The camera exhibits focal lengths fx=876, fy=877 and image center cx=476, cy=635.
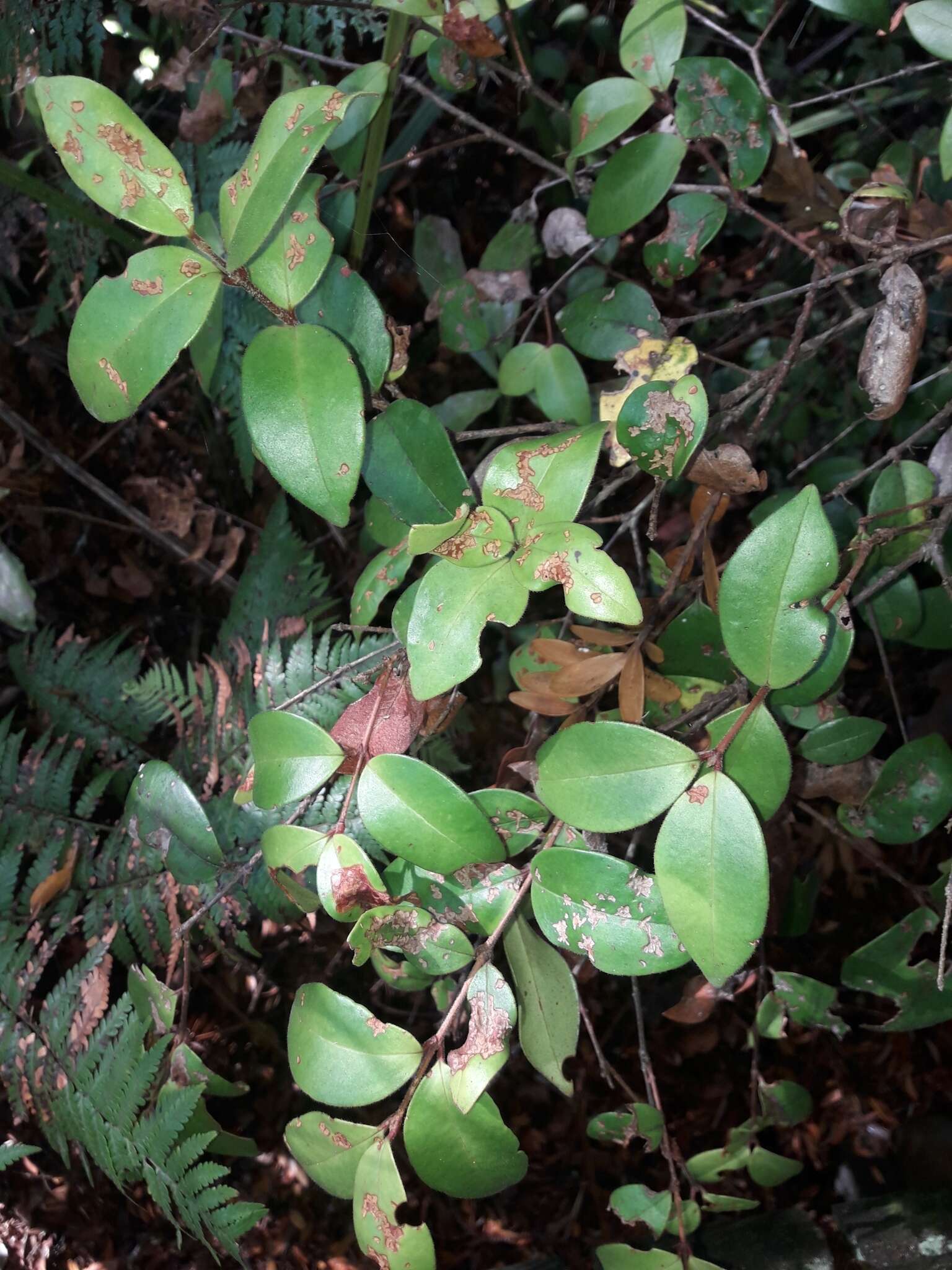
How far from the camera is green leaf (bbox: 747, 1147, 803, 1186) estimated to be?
1.03 metres

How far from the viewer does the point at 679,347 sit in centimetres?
75

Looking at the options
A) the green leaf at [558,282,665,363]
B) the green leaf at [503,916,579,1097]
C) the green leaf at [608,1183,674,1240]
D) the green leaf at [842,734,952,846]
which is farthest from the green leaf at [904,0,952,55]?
the green leaf at [608,1183,674,1240]

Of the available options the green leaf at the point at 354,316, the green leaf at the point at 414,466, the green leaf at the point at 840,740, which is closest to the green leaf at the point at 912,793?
the green leaf at the point at 840,740

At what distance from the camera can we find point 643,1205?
0.94m

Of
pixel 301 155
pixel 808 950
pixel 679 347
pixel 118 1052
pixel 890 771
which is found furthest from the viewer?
pixel 808 950

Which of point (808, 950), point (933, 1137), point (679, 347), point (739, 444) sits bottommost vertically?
point (933, 1137)

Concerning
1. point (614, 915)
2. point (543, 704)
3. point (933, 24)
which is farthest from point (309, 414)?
point (933, 24)

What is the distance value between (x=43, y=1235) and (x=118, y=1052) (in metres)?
0.54

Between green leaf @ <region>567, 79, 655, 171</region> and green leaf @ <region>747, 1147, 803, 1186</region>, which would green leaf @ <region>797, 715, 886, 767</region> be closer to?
green leaf @ <region>747, 1147, 803, 1186</region>

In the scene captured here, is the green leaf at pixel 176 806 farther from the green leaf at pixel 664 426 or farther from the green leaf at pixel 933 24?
the green leaf at pixel 933 24

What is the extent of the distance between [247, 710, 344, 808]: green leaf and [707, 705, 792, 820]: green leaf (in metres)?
0.31

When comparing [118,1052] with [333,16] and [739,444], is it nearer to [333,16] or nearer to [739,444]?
[739,444]

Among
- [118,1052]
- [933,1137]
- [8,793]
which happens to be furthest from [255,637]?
[933,1137]

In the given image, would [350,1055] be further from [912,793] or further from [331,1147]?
[912,793]
